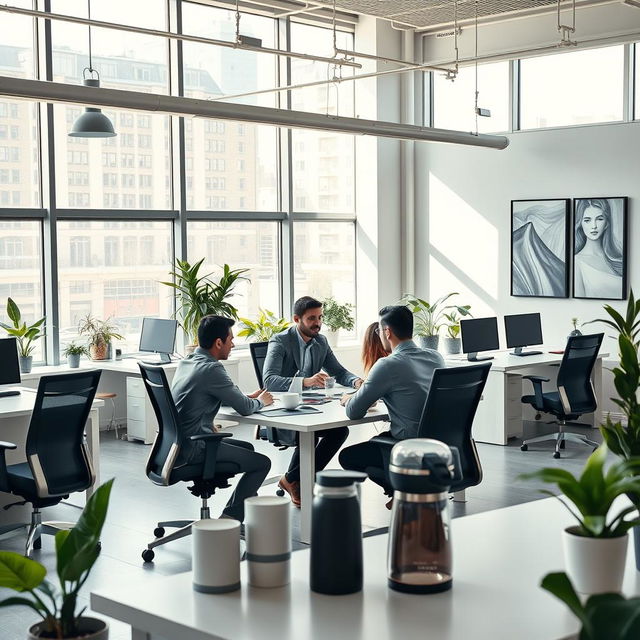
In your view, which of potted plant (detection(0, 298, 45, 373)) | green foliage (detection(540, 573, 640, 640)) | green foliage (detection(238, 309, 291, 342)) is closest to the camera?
green foliage (detection(540, 573, 640, 640))

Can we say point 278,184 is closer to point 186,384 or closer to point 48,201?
point 48,201

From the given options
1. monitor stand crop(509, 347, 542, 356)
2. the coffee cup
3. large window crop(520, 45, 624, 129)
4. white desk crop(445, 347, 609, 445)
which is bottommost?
white desk crop(445, 347, 609, 445)

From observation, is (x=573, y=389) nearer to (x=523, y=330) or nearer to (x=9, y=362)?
(x=523, y=330)

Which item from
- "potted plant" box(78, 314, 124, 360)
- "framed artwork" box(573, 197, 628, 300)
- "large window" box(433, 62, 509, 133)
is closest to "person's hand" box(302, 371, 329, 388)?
"potted plant" box(78, 314, 124, 360)

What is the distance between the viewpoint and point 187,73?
34.8ft

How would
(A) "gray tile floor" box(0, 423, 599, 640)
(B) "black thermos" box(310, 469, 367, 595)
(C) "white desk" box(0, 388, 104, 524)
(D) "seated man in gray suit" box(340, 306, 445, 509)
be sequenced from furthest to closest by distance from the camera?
(C) "white desk" box(0, 388, 104, 524) < (D) "seated man in gray suit" box(340, 306, 445, 509) < (A) "gray tile floor" box(0, 423, 599, 640) < (B) "black thermos" box(310, 469, 367, 595)

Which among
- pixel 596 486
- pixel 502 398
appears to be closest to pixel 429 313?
pixel 502 398

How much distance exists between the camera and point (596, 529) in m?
2.24

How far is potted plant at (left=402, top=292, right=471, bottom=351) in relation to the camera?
10380mm

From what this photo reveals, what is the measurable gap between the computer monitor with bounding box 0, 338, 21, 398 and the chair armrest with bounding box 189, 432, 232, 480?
6.71 ft

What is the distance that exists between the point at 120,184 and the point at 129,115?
694 millimetres

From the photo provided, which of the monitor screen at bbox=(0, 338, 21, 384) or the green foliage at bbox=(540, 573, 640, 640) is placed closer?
the green foliage at bbox=(540, 573, 640, 640)

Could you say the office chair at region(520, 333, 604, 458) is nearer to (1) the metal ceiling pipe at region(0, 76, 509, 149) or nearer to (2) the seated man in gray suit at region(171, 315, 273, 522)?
(1) the metal ceiling pipe at region(0, 76, 509, 149)

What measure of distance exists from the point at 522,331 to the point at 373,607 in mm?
8037
